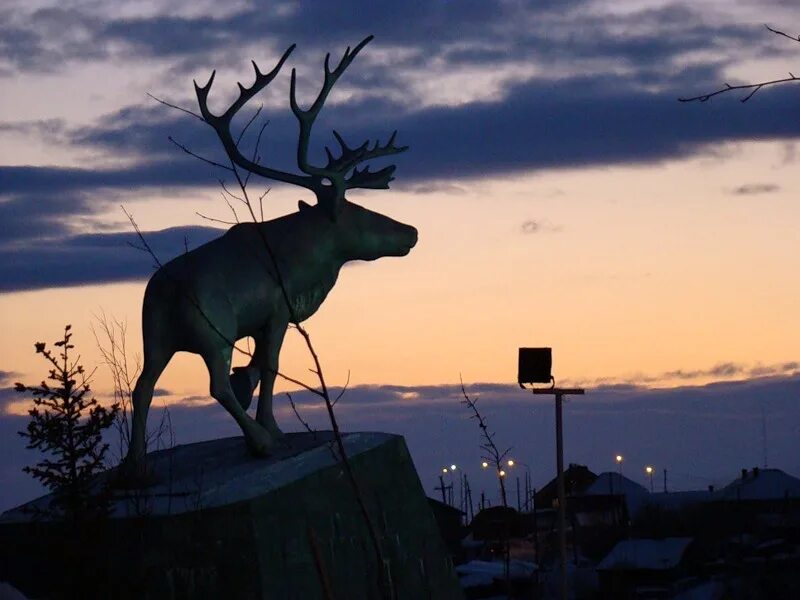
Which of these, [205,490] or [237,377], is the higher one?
[237,377]

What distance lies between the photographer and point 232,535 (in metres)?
12.8

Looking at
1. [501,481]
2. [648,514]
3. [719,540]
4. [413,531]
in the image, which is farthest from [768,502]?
[501,481]

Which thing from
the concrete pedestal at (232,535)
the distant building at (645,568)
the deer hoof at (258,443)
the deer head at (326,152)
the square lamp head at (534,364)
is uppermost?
the deer head at (326,152)

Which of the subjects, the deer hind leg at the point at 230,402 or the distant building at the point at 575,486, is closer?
the deer hind leg at the point at 230,402

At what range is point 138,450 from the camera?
13.8 m

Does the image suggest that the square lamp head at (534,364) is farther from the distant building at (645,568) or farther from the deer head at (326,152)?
the distant building at (645,568)

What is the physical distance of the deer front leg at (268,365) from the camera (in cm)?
1405

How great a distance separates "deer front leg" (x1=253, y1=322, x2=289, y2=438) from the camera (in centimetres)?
1405

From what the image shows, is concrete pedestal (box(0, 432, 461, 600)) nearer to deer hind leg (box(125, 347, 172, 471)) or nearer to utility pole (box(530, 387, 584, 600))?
deer hind leg (box(125, 347, 172, 471))

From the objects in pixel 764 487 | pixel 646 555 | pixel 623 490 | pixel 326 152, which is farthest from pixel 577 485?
pixel 326 152

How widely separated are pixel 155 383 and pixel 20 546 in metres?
1.68

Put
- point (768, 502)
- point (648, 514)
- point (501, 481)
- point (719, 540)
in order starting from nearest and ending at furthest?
point (501, 481) → point (719, 540) → point (648, 514) → point (768, 502)

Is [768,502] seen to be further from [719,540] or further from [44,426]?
[44,426]

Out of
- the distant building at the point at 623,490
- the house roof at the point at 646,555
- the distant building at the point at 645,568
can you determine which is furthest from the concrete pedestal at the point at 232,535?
the distant building at the point at 623,490
